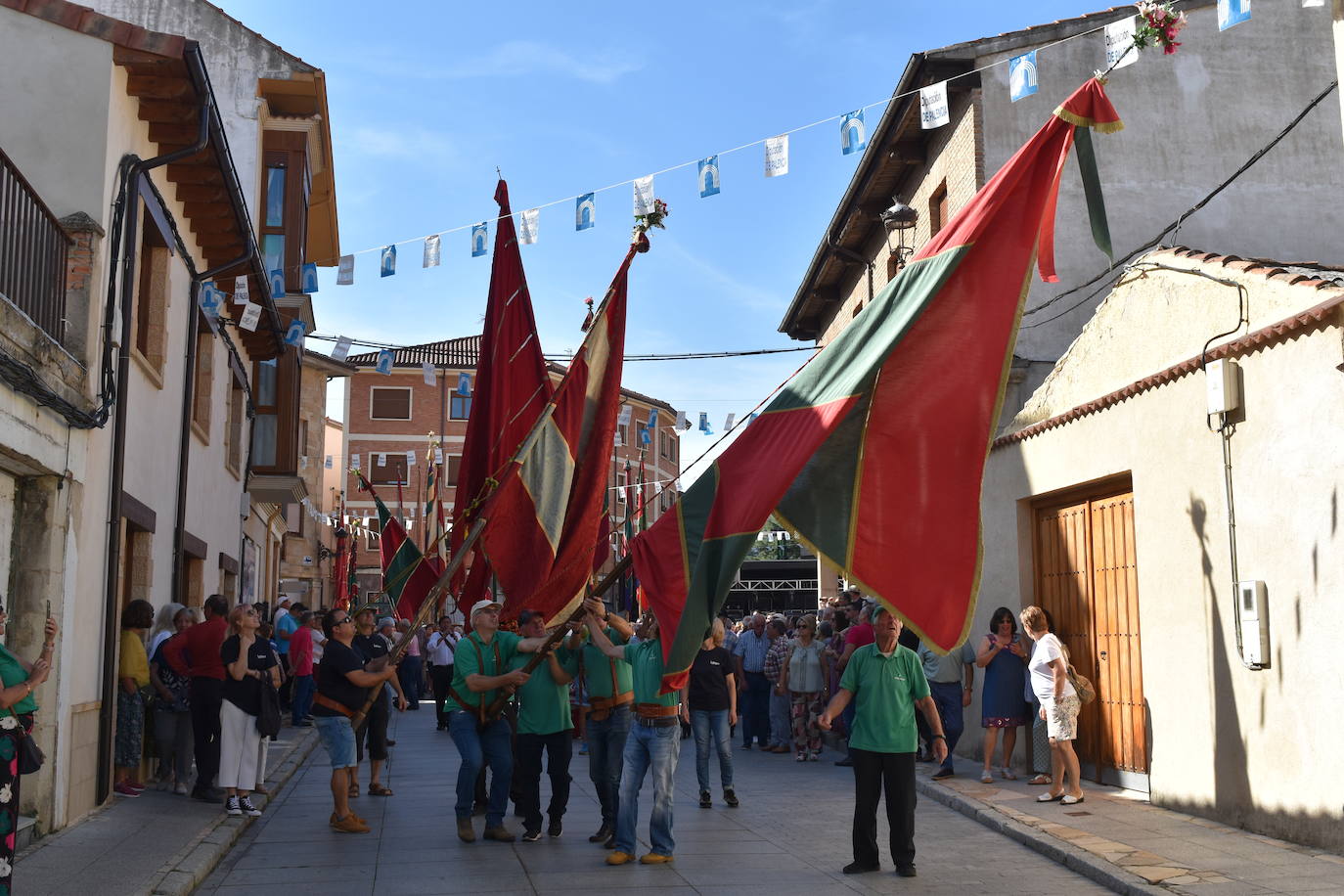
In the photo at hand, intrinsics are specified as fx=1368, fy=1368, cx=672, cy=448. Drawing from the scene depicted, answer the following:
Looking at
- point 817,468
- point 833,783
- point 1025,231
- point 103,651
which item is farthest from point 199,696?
point 1025,231

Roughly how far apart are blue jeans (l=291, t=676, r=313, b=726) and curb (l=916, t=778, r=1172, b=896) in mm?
10905

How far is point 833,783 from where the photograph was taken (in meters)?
13.9

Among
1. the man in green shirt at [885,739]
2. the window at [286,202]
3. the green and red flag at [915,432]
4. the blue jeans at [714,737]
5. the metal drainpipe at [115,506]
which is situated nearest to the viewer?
the green and red flag at [915,432]

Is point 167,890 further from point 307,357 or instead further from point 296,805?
point 307,357

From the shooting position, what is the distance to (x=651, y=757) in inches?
363

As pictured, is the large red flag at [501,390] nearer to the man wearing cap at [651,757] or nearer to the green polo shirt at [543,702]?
the green polo shirt at [543,702]

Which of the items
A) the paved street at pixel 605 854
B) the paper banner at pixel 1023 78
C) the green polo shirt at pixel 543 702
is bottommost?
the paved street at pixel 605 854

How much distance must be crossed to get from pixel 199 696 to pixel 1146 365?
8736 millimetres

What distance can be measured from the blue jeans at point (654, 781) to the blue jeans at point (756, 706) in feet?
29.0

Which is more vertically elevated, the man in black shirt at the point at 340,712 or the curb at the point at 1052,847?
the man in black shirt at the point at 340,712

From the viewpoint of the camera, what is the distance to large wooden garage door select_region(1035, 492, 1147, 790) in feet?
38.8

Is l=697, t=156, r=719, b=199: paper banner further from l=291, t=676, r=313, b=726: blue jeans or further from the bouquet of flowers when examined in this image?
l=291, t=676, r=313, b=726: blue jeans

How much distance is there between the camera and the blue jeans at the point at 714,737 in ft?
39.5

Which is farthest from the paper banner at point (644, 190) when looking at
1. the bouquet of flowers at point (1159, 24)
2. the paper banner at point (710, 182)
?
the bouquet of flowers at point (1159, 24)
